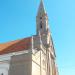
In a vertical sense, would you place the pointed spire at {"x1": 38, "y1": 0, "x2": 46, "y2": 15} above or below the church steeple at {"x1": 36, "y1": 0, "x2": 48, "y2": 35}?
above

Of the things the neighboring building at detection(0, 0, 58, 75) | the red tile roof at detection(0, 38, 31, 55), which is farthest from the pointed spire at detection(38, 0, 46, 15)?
the red tile roof at detection(0, 38, 31, 55)

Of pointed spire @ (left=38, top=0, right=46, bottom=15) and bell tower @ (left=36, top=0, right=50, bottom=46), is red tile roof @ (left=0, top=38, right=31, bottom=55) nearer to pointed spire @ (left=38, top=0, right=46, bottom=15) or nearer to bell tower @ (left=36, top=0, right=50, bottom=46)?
bell tower @ (left=36, top=0, right=50, bottom=46)

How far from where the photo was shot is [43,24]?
138 ft

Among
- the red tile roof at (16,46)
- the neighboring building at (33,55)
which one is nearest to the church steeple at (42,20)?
the neighboring building at (33,55)

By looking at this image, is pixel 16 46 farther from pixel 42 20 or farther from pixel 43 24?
pixel 42 20

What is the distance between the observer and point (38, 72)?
32.2 metres

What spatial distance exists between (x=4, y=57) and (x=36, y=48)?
6.64 m

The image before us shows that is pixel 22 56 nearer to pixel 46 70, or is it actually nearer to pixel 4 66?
pixel 4 66

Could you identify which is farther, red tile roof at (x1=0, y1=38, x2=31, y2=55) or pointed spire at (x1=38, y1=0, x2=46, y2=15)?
pointed spire at (x1=38, y1=0, x2=46, y2=15)

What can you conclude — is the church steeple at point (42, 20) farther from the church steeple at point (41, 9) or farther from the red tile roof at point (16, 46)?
the red tile roof at point (16, 46)

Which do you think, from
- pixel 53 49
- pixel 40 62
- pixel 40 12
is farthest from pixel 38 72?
pixel 40 12

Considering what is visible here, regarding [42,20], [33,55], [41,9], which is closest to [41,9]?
[41,9]

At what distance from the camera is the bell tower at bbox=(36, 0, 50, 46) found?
129ft

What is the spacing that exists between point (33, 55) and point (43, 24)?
1324cm
